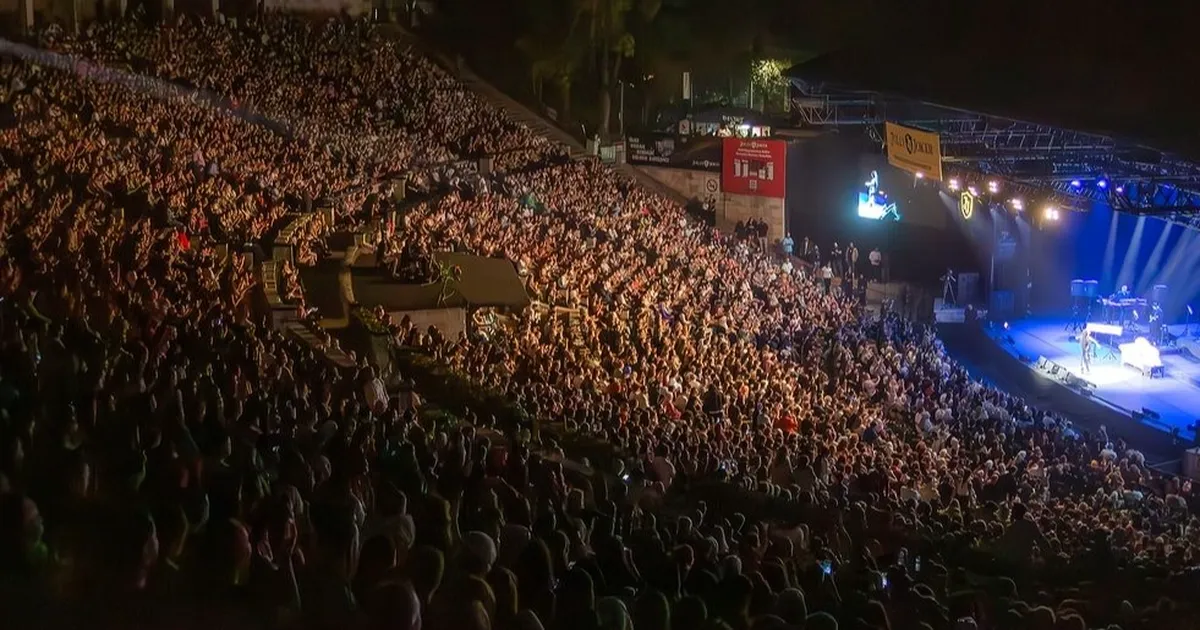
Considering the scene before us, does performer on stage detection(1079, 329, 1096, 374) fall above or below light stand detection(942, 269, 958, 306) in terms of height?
below

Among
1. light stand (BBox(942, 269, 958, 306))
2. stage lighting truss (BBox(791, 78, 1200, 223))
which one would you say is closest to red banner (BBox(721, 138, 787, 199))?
light stand (BBox(942, 269, 958, 306))

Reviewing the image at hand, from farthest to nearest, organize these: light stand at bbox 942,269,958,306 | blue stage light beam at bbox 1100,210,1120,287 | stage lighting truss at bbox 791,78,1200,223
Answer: blue stage light beam at bbox 1100,210,1120,287
light stand at bbox 942,269,958,306
stage lighting truss at bbox 791,78,1200,223

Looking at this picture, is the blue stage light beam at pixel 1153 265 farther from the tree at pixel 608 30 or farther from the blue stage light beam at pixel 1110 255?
the tree at pixel 608 30

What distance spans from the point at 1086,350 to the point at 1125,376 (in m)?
0.90

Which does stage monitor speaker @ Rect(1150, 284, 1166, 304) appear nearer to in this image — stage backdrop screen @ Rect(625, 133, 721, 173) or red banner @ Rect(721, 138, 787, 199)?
red banner @ Rect(721, 138, 787, 199)

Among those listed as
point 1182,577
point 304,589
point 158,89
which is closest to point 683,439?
point 1182,577

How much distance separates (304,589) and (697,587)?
5.93 feet

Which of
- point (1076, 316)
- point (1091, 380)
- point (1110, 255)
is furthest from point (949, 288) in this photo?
point (1091, 380)

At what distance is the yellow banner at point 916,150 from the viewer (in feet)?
58.4

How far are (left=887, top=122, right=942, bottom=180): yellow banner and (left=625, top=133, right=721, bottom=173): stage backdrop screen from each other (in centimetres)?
955

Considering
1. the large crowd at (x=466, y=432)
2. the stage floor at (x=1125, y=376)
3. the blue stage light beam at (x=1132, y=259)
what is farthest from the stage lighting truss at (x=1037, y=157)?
the blue stage light beam at (x=1132, y=259)

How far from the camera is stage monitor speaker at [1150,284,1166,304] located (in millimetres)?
25047

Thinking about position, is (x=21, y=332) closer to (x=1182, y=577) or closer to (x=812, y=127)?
(x=1182, y=577)

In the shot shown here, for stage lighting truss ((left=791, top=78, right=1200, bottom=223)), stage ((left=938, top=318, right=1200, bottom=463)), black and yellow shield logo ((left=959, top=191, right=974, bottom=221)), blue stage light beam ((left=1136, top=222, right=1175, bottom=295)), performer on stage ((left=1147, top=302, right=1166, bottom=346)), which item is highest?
stage lighting truss ((left=791, top=78, right=1200, bottom=223))
